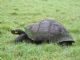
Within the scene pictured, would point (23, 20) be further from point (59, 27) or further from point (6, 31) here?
point (59, 27)

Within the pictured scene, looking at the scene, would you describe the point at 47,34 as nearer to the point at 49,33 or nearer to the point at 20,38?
the point at 49,33

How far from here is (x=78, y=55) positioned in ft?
19.0

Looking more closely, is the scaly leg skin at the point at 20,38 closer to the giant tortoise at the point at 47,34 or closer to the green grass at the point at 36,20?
the giant tortoise at the point at 47,34

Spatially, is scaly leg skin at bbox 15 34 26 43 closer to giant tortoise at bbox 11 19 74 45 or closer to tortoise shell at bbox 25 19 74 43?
giant tortoise at bbox 11 19 74 45

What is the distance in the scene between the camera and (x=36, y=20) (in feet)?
34.9

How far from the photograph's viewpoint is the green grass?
232 inches

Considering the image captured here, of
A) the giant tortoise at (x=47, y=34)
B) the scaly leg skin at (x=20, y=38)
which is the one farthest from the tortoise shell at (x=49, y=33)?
the scaly leg skin at (x=20, y=38)

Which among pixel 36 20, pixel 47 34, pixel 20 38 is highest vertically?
pixel 47 34

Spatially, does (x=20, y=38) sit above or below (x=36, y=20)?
above

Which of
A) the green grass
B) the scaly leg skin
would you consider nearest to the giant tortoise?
the scaly leg skin

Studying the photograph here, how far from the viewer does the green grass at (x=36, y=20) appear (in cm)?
588

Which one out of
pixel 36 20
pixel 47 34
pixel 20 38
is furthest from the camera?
pixel 36 20

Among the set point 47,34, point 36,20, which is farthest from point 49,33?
point 36,20

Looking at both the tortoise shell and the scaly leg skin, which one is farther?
the scaly leg skin
